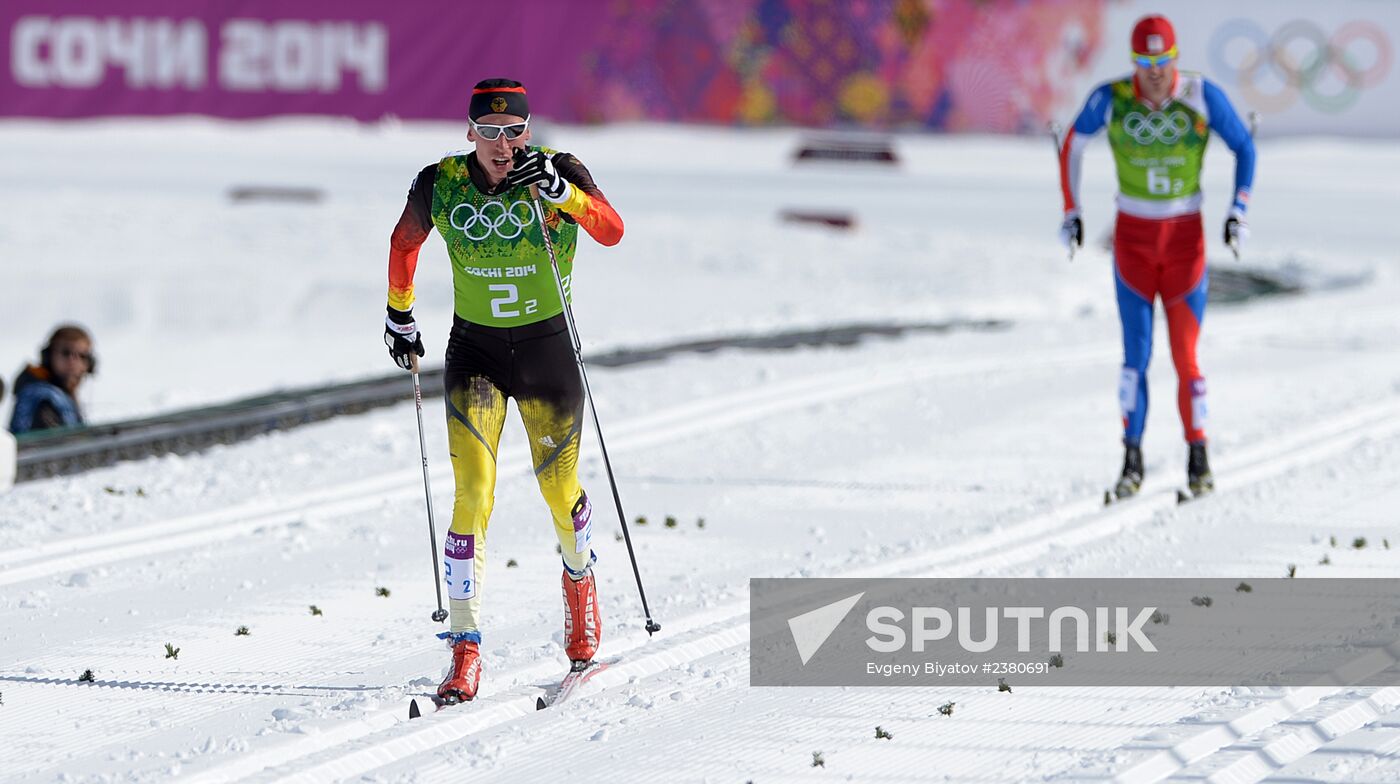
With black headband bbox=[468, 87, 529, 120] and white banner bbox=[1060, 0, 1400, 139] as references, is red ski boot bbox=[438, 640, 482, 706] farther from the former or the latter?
white banner bbox=[1060, 0, 1400, 139]

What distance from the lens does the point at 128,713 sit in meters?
6.13

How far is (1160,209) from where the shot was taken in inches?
385

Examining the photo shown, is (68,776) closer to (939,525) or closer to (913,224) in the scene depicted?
(939,525)

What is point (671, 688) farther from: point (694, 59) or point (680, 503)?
point (694, 59)

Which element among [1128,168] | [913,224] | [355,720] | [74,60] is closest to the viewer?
[355,720]

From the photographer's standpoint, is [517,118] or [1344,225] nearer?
[517,118]

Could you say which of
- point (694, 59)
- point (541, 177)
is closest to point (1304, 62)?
point (694, 59)

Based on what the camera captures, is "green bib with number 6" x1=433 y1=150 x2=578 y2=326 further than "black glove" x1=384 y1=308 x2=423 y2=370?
No

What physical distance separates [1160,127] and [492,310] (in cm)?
475

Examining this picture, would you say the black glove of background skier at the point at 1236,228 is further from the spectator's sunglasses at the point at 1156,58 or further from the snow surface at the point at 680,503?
the snow surface at the point at 680,503

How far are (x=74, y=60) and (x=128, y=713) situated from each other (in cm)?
2377

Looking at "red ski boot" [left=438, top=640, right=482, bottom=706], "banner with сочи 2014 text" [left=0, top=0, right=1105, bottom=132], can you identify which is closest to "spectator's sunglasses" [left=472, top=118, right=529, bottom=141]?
"red ski boot" [left=438, top=640, right=482, bottom=706]

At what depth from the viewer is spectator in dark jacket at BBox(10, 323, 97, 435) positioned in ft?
39.4

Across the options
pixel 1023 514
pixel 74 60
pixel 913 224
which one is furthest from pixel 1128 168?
pixel 74 60
